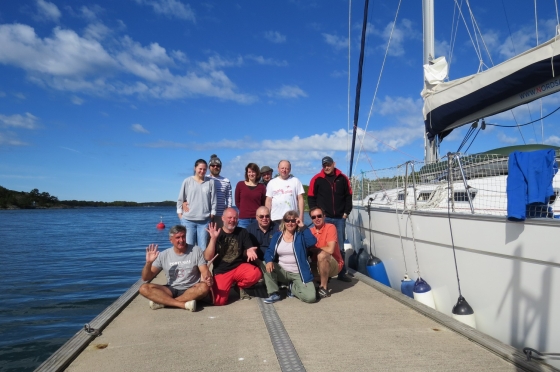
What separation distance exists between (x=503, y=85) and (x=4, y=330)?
783 centimetres

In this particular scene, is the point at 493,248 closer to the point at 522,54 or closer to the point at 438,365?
the point at 438,365

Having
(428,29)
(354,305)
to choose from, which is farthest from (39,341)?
(428,29)

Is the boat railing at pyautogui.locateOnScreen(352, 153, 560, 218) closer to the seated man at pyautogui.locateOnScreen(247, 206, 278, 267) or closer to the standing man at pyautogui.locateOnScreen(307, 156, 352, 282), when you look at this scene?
the standing man at pyautogui.locateOnScreen(307, 156, 352, 282)

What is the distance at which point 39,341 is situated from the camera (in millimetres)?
5965

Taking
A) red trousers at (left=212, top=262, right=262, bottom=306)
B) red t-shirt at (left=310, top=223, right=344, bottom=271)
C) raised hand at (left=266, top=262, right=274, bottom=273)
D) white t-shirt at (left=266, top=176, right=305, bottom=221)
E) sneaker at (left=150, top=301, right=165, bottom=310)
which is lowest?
sneaker at (left=150, top=301, right=165, bottom=310)

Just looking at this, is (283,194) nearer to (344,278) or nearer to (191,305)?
(344,278)

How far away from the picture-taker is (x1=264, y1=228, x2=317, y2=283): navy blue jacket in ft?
17.2

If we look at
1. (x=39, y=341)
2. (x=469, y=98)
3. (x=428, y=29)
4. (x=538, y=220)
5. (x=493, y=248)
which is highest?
(x=428, y=29)

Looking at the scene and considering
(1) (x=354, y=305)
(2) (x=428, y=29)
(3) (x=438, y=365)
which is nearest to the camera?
(3) (x=438, y=365)

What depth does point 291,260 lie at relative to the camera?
532cm

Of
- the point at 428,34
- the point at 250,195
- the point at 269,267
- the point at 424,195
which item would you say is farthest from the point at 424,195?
the point at 428,34

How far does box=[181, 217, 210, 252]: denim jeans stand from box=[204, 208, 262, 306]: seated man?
1.87 ft

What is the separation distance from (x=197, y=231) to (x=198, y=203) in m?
0.41

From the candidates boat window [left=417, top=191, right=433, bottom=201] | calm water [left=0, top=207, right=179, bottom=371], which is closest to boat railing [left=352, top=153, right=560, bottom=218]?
boat window [left=417, top=191, right=433, bottom=201]
